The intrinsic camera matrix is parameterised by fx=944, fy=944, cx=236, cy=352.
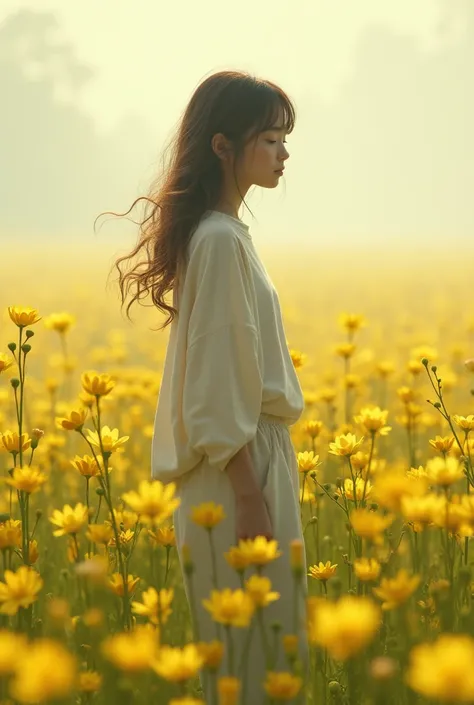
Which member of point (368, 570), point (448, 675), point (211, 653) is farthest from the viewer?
point (368, 570)

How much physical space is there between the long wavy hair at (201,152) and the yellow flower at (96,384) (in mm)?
251

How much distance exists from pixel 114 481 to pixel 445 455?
2201 mm

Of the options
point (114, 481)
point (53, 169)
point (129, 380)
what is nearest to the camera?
point (114, 481)

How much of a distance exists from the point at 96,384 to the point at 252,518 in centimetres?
40

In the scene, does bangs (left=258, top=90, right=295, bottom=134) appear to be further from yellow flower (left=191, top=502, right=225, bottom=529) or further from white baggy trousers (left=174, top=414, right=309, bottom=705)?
yellow flower (left=191, top=502, right=225, bottom=529)

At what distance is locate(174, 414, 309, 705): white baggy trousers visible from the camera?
1.83 metres

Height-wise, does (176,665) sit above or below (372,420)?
below

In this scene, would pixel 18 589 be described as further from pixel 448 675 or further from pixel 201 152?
pixel 201 152

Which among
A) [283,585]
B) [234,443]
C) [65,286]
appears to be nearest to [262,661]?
[283,585]

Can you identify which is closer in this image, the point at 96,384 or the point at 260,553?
the point at 260,553

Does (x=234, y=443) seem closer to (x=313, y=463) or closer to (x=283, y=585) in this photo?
(x=283, y=585)

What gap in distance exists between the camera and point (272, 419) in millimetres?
1954

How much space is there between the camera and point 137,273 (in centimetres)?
215

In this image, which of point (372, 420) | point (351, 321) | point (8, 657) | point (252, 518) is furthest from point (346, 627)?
point (351, 321)
